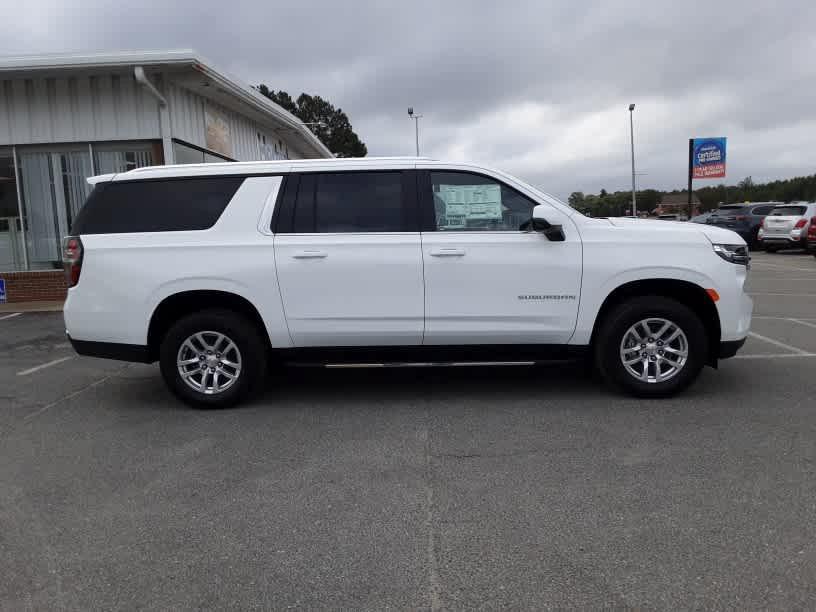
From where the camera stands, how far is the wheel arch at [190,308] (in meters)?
5.48

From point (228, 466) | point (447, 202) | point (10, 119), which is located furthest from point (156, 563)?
point (10, 119)

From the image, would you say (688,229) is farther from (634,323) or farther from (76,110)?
(76,110)

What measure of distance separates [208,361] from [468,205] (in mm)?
2413

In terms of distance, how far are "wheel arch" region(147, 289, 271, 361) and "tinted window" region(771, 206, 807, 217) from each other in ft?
70.9

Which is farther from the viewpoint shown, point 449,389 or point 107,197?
point 449,389

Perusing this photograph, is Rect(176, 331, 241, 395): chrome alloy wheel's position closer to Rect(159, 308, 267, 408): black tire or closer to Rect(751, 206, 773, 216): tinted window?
Rect(159, 308, 267, 408): black tire

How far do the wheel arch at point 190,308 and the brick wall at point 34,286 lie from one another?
9.05m

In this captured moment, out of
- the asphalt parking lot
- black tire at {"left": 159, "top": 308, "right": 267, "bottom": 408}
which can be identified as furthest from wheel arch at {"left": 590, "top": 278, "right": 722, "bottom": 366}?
black tire at {"left": 159, "top": 308, "right": 267, "bottom": 408}

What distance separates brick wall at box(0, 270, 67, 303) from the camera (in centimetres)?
1341

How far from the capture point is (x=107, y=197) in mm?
5566

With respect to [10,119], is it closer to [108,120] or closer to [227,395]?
[108,120]

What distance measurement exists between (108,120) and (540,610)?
1298 centimetres

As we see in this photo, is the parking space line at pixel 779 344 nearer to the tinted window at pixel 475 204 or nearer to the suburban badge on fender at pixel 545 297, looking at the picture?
the suburban badge on fender at pixel 545 297

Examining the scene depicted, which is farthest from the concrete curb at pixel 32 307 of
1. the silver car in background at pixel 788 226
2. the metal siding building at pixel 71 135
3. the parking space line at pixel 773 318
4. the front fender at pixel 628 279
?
the silver car in background at pixel 788 226
